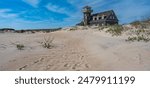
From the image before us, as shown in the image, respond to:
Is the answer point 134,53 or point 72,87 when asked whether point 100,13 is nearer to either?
point 134,53

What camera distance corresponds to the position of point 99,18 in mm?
65062

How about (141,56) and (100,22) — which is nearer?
(141,56)

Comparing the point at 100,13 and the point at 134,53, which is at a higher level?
the point at 100,13

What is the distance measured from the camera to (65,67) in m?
9.30

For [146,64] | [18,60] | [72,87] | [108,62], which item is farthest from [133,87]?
[18,60]

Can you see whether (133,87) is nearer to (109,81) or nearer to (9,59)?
(109,81)

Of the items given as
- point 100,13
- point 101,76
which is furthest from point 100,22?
point 101,76

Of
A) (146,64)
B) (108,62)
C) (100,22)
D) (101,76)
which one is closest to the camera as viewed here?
(101,76)

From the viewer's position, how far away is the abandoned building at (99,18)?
62.6m

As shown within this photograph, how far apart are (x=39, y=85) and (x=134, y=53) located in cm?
527

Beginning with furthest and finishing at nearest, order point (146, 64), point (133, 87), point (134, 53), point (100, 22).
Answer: point (100, 22) → point (134, 53) → point (146, 64) → point (133, 87)

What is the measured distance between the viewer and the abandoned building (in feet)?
205

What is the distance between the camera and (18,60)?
1102 centimetres

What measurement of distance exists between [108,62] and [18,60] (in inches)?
164
